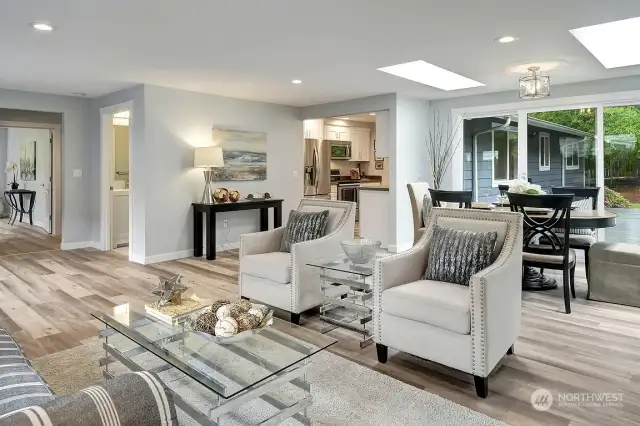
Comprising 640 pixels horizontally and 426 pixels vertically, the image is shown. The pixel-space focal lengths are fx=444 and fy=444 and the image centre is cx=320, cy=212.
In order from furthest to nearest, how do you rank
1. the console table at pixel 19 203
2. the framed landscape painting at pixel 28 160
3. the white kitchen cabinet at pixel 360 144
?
1. the white kitchen cabinet at pixel 360 144
2. the framed landscape painting at pixel 28 160
3. the console table at pixel 19 203

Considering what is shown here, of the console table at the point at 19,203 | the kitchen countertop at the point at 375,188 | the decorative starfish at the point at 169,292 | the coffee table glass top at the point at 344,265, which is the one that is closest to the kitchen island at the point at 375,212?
the kitchen countertop at the point at 375,188

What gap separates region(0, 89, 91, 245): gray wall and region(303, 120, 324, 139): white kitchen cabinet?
12.9 feet

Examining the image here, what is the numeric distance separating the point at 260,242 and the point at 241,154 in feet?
10.5

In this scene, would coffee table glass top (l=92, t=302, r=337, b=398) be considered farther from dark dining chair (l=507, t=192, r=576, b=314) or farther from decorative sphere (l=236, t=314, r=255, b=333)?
dark dining chair (l=507, t=192, r=576, b=314)

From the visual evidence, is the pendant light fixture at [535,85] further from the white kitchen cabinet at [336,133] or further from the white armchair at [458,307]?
the white kitchen cabinet at [336,133]

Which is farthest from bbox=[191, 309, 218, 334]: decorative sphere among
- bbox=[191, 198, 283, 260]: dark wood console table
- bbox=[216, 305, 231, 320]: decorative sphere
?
bbox=[191, 198, 283, 260]: dark wood console table

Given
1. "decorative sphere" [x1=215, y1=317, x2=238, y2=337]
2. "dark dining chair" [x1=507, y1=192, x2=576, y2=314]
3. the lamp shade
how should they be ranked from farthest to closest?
the lamp shade
"dark dining chair" [x1=507, y1=192, x2=576, y2=314]
"decorative sphere" [x1=215, y1=317, x2=238, y2=337]

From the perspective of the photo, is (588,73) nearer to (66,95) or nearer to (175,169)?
(175,169)

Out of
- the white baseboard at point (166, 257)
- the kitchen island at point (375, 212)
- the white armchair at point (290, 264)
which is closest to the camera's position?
the white armchair at point (290, 264)

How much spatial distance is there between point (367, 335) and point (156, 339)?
1.55 m

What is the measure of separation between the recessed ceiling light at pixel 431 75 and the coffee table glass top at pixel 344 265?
254cm

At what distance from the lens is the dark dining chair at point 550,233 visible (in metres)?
3.62

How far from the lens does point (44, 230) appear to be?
890 centimetres

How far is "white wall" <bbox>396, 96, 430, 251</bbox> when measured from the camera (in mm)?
6551
